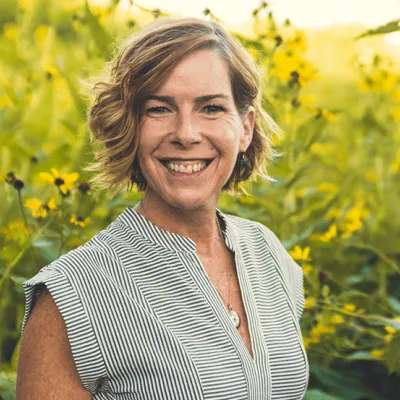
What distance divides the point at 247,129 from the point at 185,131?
0.31 metres

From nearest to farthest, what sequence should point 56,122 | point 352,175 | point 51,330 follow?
point 51,330 → point 352,175 → point 56,122

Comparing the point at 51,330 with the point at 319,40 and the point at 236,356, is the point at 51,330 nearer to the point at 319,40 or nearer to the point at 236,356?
the point at 236,356

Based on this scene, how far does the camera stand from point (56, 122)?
3975mm

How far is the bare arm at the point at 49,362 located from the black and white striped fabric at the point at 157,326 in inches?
0.8

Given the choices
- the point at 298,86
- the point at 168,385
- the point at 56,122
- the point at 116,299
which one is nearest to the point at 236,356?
the point at 168,385

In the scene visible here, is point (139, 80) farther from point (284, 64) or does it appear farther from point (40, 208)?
point (284, 64)

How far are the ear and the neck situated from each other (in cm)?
17

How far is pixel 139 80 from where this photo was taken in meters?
1.69

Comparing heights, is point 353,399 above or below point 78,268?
below

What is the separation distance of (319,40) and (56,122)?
15.4ft

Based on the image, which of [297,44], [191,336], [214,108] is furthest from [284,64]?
[191,336]

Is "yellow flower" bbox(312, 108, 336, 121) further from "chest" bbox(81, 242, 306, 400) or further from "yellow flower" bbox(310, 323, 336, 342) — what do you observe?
"chest" bbox(81, 242, 306, 400)

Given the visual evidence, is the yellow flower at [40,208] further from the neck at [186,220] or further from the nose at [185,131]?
the nose at [185,131]

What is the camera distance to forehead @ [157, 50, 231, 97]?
5.48 ft
